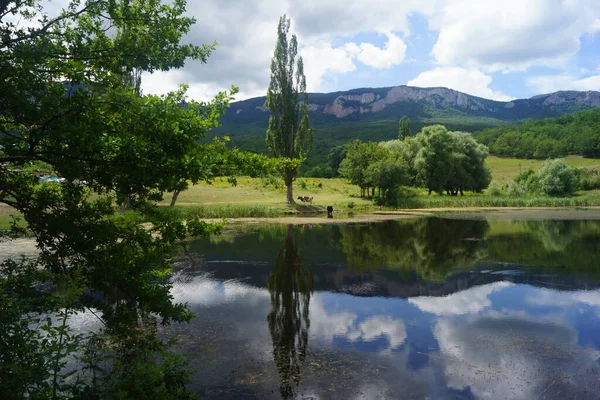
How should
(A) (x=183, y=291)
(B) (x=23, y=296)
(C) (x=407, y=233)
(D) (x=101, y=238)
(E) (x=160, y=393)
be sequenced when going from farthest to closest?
1. (C) (x=407, y=233)
2. (A) (x=183, y=291)
3. (D) (x=101, y=238)
4. (B) (x=23, y=296)
5. (E) (x=160, y=393)

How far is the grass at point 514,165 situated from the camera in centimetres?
10312

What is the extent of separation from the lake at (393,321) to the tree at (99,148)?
2.60 m

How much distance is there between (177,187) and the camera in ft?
22.9

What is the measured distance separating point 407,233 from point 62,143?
26.9m

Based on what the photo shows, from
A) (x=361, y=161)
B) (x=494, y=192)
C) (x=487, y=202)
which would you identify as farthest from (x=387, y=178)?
(x=494, y=192)

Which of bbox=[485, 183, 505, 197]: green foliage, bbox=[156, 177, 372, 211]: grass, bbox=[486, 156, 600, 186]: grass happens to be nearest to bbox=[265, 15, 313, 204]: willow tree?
bbox=[156, 177, 372, 211]: grass

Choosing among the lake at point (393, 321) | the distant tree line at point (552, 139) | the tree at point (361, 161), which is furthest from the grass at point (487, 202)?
the distant tree line at point (552, 139)

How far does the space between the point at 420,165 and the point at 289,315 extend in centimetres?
5516

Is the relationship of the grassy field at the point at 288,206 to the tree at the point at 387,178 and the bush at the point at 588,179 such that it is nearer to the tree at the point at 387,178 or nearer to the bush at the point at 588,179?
the tree at the point at 387,178

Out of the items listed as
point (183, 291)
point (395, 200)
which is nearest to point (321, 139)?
point (395, 200)

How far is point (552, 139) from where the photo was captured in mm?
140500

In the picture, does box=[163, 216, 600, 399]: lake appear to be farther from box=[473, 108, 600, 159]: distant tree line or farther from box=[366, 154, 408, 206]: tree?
box=[473, 108, 600, 159]: distant tree line

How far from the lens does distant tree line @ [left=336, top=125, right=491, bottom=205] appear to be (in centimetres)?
5425

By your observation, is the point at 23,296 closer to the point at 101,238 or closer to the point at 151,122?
the point at 101,238
